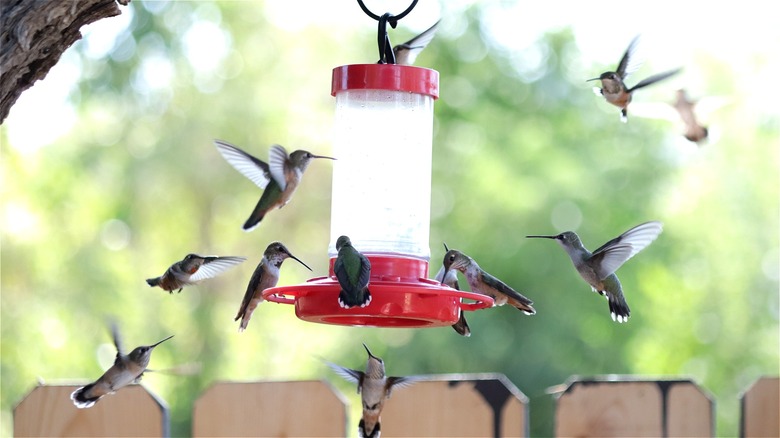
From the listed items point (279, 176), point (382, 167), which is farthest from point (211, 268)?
point (382, 167)

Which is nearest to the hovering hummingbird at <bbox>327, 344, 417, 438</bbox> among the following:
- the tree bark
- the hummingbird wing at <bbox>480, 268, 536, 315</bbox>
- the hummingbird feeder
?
the hummingbird feeder

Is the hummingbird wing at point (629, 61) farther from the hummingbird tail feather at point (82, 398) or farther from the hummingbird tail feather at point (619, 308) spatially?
the hummingbird tail feather at point (82, 398)

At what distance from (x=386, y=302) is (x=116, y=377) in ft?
4.11

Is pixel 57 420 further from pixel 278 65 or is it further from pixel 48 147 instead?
pixel 278 65

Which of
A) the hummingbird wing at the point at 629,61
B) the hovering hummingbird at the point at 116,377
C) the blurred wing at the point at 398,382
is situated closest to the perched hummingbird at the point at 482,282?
the blurred wing at the point at 398,382

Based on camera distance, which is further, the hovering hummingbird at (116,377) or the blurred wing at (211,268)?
the blurred wing at (211,268)

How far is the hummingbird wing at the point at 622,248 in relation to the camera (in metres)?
4.35

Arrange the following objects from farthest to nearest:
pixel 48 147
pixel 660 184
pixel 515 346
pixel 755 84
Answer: pixel 755 84 < pixel 48 147 < pixel 660 184 < pixel 515 346

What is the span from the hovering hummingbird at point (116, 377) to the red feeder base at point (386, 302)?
1.81 feet

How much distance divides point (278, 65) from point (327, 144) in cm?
165

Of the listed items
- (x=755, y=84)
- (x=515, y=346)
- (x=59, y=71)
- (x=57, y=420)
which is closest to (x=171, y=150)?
(x=59, y=71)

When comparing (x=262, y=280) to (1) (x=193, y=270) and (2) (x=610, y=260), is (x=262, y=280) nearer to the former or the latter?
(1) (x=193, y=270)

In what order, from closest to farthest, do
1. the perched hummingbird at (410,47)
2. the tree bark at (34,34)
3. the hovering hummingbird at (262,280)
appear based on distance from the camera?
the tree bark at (34,34) → the hovering hummingbird at (262,280) → the perched hummingbird at (410,47)

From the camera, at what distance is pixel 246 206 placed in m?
17.5
